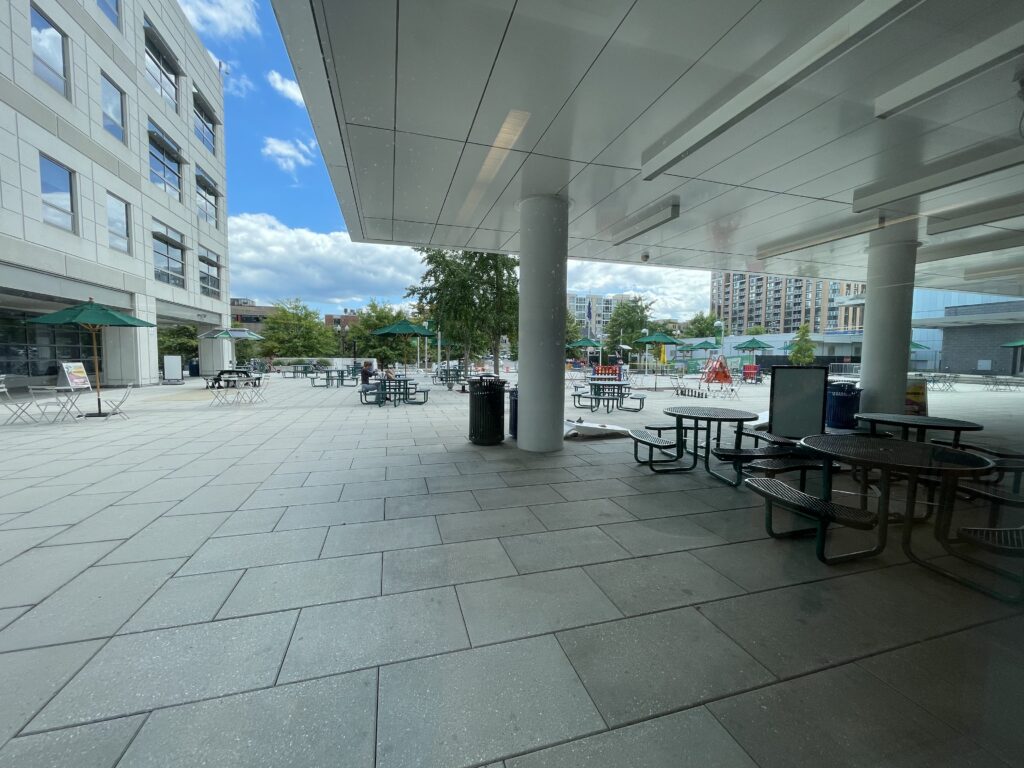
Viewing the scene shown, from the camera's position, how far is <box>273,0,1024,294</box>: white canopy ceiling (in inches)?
121

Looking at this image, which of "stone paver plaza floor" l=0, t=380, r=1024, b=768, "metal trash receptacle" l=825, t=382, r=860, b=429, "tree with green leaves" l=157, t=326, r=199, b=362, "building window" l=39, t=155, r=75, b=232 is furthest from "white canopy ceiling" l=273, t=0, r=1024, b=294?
"tree with green leaves" l=157, t=326, r=199, b=362

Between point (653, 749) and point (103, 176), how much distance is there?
23.2 meters

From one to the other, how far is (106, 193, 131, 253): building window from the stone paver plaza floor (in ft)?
56.4

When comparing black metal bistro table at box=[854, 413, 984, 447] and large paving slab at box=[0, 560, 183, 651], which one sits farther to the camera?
black metal bistro table at box=[854, 413, 984, 447]

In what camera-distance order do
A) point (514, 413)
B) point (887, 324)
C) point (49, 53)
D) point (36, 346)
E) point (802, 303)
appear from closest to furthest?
point (514, 413) < point (887, 324) < point (802, 303) < point (49, 53) < point (36, 346)

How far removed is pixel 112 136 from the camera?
16.6 m

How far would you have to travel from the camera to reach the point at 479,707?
1.86 meters

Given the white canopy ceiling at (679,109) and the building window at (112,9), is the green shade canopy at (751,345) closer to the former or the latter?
the white canopy ceiling at (679,109)

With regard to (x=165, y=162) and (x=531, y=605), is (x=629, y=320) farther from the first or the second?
(x=531, y=605)

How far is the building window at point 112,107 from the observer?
16203 millimetres

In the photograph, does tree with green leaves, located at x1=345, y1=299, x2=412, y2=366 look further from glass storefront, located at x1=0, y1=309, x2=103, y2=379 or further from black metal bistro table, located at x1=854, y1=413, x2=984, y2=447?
black metal bistro table, located at x1=854, y1=413, x2=984, y2=447

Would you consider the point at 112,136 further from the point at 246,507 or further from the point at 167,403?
the point at 246,507

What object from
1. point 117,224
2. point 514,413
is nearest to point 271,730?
point 514,413

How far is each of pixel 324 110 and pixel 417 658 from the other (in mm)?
4686
